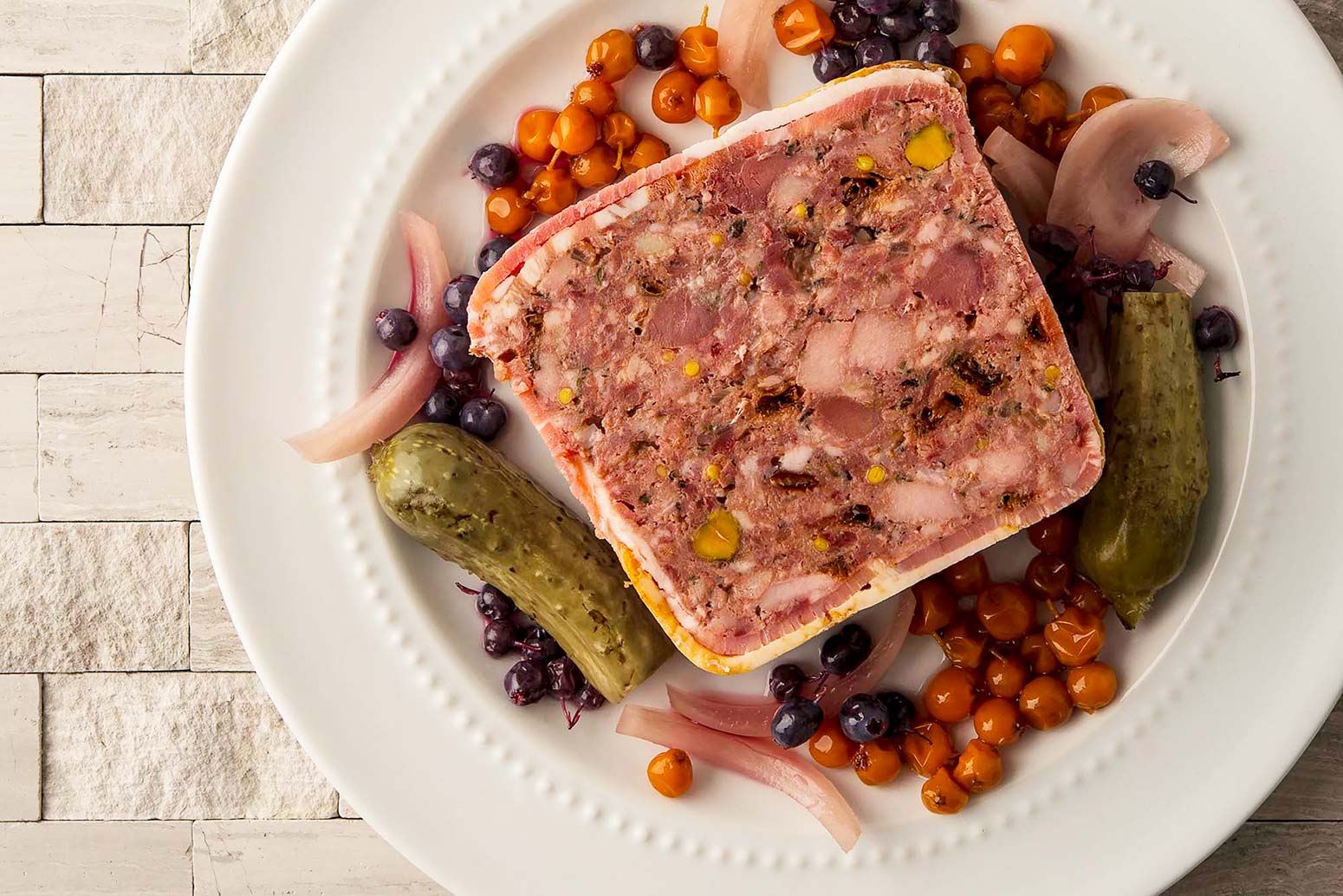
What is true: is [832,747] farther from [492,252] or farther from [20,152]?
[20,152]

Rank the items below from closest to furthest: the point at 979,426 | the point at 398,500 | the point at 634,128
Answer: the point at 979,426 < the point at 398,500 < the point at 634,128

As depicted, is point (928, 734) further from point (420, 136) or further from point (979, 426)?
point (420, 136)

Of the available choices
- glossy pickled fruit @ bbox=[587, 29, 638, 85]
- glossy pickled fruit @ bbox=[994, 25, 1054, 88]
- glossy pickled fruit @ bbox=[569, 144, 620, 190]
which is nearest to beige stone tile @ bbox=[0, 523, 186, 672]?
glossy pickled fruit @ bbox=[569, 144, 620, 190]

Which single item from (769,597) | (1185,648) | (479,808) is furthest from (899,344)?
(479,808)

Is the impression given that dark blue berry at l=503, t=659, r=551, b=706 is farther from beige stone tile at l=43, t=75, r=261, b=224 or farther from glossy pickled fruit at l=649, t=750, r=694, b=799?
beige stone tile at l=43, t=75, r=261, b=224

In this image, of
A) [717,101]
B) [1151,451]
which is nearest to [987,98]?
[717,101]

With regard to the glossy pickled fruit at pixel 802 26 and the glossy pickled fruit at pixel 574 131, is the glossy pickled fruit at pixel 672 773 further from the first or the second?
the glossy pickled fruit at pixel 802 26

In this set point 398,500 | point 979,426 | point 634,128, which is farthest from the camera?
point 634,128
